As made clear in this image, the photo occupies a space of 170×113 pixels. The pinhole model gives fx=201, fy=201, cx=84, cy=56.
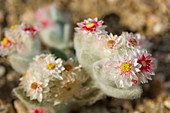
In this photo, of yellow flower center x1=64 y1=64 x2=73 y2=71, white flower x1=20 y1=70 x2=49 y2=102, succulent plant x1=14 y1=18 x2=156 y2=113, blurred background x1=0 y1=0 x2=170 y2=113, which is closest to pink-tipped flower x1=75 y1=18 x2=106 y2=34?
succulent plant x1=14 y1=18 x2=156 y2=113

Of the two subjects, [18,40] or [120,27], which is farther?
[120,27]

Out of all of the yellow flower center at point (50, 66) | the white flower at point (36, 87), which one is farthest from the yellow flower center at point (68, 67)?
the white flower at point (36, 87)

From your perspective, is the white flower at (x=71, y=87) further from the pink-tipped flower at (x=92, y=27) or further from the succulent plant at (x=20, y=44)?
the succulent plant at (x=20, y=44)

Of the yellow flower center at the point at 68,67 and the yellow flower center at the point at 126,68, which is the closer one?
the yellow flower center at the point at 126,68

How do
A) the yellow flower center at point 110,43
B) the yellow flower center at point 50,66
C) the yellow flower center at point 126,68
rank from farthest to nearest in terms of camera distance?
the yellow flower center at point 50,66
the yellow flower center at point 110,43
the yellow flower center at point 126,68

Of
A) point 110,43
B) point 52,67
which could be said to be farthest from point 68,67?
point 110,43

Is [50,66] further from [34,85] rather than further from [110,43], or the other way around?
[110,43]

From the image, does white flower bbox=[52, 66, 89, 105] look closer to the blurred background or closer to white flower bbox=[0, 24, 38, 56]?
the blurred background

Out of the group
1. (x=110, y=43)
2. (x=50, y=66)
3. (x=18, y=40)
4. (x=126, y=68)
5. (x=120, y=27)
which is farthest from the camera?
(x=120, y=27)
